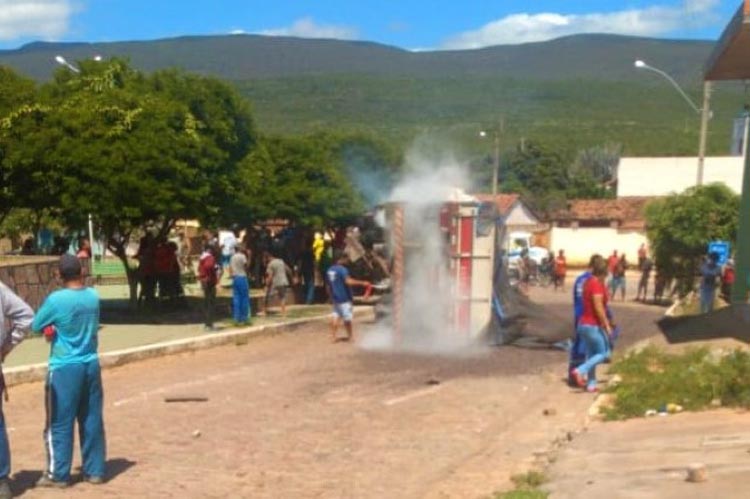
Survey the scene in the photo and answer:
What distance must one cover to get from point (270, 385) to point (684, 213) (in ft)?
57.9

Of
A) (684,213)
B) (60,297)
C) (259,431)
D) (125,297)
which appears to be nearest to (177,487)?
(60,297)

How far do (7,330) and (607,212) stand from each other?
61.5m

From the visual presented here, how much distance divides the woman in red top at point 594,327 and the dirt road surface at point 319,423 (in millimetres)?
275

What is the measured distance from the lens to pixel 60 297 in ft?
25.9

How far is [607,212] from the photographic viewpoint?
66938 millimetres

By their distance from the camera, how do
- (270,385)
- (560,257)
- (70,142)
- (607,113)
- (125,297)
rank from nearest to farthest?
1. (270,385)
2. (70,142)
3. (125,297)
4. (560,257)
5. (607,113)

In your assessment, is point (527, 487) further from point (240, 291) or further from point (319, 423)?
point (240, 291)

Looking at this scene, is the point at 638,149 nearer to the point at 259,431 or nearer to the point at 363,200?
the point at 363,200

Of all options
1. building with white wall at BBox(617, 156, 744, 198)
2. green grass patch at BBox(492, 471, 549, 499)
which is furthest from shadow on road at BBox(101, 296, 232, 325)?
building with white wall at BBox(617, 156, 744, 198)

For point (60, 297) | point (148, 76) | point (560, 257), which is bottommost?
point (560, 257)

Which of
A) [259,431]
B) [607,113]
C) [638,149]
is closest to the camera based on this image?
[259,431]

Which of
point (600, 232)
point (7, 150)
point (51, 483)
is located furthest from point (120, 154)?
point (600, 232)

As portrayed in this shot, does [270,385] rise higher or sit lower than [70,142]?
lower

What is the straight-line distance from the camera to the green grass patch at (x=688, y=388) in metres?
10.7
